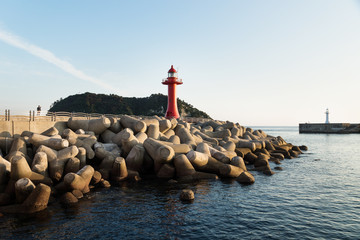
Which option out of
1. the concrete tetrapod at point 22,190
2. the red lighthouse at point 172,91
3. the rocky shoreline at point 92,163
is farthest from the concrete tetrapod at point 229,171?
the red lighthouse at point 172,91

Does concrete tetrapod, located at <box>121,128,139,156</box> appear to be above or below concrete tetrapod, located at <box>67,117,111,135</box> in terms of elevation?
below

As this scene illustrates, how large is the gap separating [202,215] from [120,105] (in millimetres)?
79535

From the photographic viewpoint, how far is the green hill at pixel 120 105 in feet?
264

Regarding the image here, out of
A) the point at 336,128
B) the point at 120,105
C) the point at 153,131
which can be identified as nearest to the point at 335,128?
the point at 336,128

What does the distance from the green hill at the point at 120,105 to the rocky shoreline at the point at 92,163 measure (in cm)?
6053

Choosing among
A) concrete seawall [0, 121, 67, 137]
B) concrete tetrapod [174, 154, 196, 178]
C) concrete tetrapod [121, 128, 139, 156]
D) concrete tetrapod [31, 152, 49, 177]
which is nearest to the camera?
concrete tetrapod [31, 152, 49, 177]

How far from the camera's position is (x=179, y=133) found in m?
19.5

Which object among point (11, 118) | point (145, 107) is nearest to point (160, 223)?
point (11, 118)

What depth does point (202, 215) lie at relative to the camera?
30.0 ft

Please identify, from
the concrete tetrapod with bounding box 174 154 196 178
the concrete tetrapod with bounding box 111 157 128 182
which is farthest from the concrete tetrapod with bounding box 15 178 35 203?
the concrete tetrapod with bounding box 174 154 196 178

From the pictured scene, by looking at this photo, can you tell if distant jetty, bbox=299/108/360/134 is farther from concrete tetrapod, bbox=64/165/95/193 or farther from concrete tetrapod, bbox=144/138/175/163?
concrete tetrapod, bbox=64/165/95/193

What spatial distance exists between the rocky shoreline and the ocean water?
73 cm

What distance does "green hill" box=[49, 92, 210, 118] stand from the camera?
80.6 meters

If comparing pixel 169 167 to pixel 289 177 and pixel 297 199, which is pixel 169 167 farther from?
pixel 289 177
